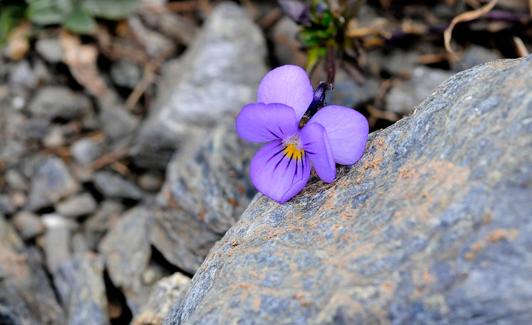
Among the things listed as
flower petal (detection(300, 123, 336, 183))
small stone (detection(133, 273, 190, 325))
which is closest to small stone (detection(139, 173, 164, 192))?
small stone (detection(133, 273, 190, 325))

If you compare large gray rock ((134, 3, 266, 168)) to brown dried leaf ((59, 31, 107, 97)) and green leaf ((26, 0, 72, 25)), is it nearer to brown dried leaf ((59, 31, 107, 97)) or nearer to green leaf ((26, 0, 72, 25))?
brown dried leaf ((59, 31, 107, 97))

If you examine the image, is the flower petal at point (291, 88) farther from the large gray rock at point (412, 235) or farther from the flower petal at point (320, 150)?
the large gray rock at point (412, 235)

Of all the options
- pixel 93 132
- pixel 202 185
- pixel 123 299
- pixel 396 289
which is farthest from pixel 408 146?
pixel 93 132

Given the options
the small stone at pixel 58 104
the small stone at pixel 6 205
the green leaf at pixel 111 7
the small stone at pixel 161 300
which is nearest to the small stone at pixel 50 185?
the small stone at pixel 6 205

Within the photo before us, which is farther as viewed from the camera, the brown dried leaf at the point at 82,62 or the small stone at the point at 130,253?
the brown dried leaf at the point at 82,62

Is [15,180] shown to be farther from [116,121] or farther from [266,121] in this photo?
[266,121]

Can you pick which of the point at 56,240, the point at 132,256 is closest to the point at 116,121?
the point at 56,240

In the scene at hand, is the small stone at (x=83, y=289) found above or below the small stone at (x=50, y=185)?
below

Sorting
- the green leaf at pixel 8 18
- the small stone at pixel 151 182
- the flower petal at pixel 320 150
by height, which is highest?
the flower petal at pixel 320 150
